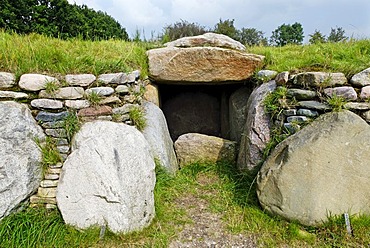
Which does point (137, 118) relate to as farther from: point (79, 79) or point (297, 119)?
point (297, 119)

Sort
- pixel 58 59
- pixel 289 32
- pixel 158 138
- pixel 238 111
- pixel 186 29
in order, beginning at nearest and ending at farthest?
pixel 58 59 < pixel 158 138 < pixel 238 111 < pixel 186 29 < pixel 289 32

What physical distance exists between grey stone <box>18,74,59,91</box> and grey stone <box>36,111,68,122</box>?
0.81 feet

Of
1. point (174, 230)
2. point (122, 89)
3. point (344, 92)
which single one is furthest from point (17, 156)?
point (344, 92)

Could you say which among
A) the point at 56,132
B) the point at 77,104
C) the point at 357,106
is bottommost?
the point at 56,132

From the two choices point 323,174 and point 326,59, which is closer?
point 323,174

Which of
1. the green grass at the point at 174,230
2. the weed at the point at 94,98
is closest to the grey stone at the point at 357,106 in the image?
the green grass at the point at 174,230

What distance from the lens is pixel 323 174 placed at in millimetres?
2662

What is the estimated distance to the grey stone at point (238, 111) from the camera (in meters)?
4.47

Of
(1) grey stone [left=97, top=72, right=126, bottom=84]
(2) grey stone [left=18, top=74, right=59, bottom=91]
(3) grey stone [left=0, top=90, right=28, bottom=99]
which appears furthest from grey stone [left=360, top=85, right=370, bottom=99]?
(3) grey stone [left=0, top=90, right=28, bottom=99]

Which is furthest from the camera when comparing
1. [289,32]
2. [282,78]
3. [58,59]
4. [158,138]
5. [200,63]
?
[289,32]

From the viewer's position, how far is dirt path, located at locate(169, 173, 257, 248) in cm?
257

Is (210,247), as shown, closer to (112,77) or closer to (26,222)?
(26,222)

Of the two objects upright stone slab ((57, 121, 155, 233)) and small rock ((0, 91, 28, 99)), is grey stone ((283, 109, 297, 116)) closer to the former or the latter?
upright stone slab ((57, 121, 155, 233))

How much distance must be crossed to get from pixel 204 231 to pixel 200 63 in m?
2.32
